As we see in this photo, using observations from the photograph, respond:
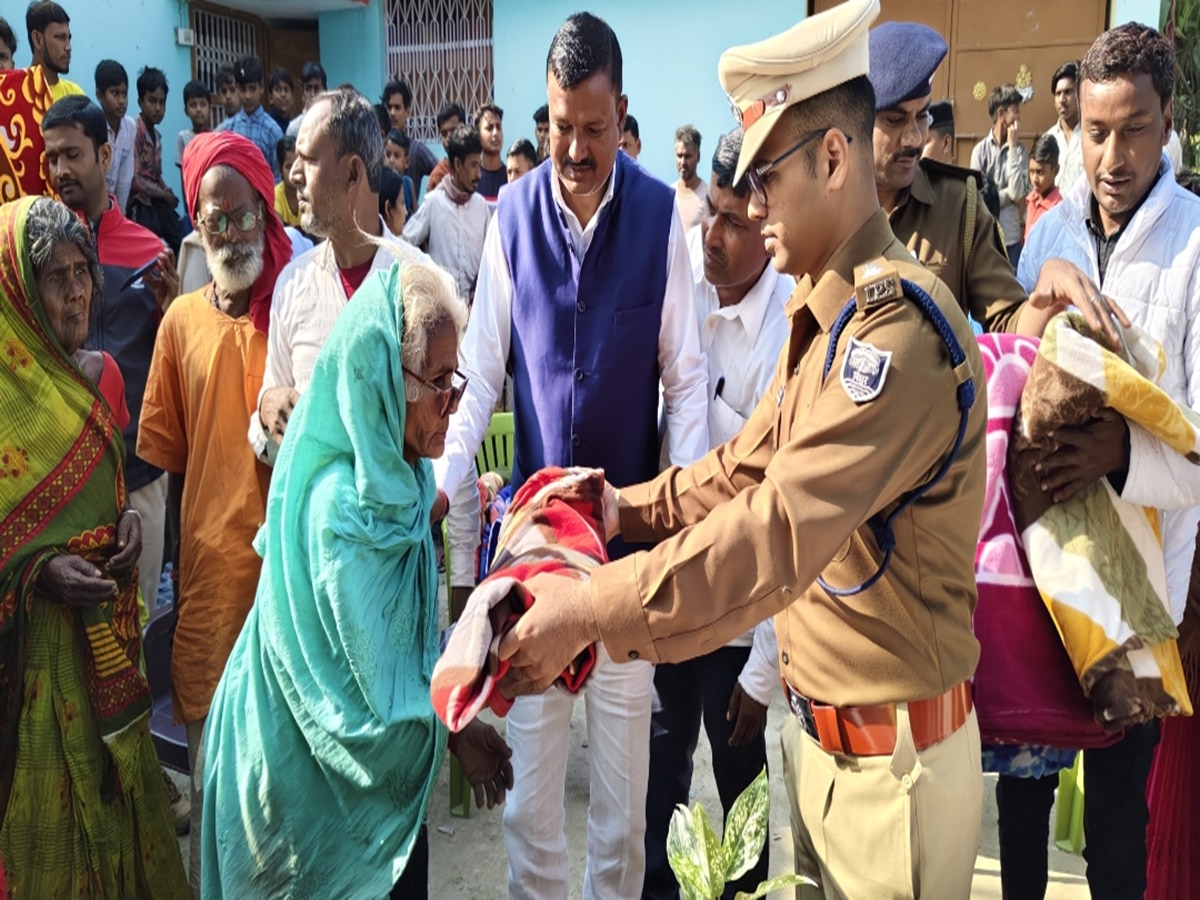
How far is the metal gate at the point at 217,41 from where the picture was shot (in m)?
11.6

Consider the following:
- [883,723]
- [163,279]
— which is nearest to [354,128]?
[163,279]

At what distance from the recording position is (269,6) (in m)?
12.3

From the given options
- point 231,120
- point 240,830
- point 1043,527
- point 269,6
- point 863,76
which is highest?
point 269,6

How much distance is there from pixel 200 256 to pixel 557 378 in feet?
5.80

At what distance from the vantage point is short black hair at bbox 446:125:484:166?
7395 millimetres

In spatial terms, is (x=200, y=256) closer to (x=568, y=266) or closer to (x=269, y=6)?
(x=568, y=266)

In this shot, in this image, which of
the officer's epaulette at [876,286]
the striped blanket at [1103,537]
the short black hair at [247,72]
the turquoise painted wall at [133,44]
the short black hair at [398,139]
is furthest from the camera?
the turquoise painted wall at [133,44]

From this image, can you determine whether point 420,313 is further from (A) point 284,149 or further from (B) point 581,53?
(A) point 284,149

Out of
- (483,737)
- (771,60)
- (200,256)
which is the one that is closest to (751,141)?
(771,60)

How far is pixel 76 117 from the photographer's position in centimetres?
369

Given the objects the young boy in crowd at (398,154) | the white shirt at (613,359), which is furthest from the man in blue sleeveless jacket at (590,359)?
the young boy in crowd at (398,154)

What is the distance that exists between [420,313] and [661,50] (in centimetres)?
980

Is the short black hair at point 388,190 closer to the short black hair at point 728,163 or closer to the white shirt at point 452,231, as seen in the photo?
the short black hair at point 728,163

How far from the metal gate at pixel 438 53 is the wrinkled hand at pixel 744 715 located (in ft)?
34.1
